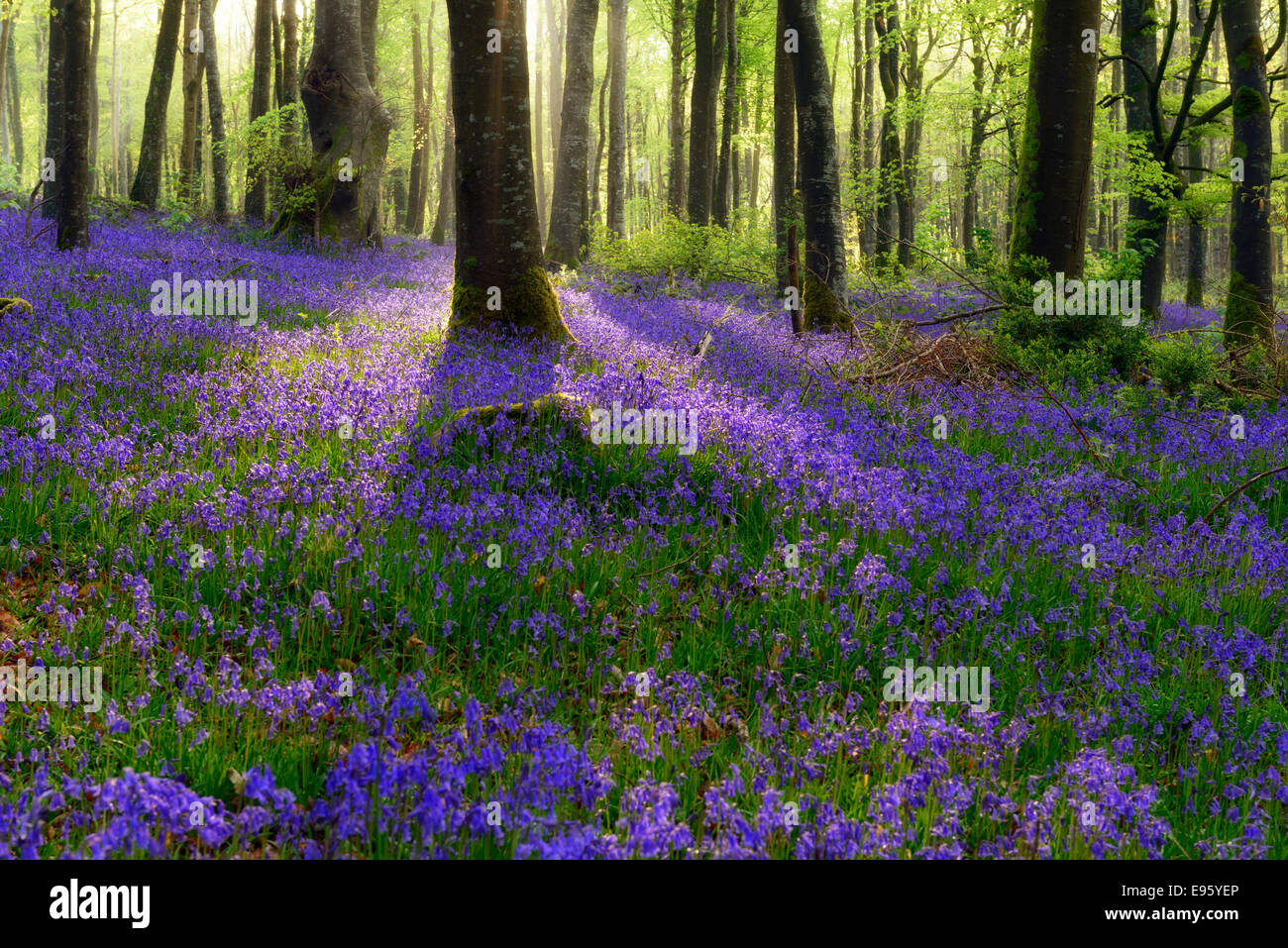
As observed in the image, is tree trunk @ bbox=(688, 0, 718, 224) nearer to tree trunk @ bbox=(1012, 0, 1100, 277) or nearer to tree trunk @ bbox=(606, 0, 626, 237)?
tree trunk @ bbox=(606, 0, 626, 237)

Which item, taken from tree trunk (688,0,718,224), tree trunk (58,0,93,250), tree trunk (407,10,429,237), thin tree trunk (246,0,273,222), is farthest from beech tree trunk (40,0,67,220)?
tree trunk (407,10,429,237)

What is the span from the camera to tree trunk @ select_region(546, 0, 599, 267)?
18.1 meters

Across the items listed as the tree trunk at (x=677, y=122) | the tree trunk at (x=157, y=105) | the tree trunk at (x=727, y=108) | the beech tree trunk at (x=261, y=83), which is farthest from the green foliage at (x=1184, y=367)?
the beech tree trunk at (x=261, y=83)

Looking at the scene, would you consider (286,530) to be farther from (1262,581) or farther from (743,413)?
(1262,581)

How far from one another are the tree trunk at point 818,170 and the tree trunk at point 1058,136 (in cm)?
222

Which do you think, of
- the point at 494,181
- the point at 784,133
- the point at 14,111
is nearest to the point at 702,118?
the point at 784,133

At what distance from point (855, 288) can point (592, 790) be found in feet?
56.1

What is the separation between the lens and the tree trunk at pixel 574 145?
59.4ft

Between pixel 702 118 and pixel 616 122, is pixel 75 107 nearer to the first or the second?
pixel 702 118

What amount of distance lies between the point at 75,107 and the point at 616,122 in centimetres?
1564

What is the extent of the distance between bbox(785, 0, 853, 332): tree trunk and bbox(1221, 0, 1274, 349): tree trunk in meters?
4.47

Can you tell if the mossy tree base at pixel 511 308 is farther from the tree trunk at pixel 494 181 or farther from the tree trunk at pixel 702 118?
the tree trunk at pixel 702 118

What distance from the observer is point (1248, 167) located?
10055 millimetres
